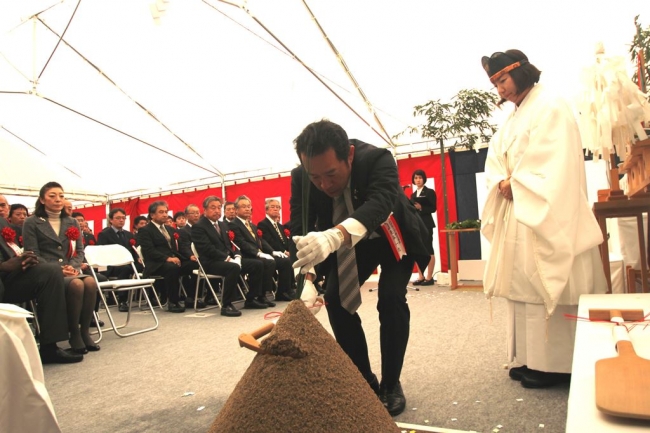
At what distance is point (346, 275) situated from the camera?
1657 mm

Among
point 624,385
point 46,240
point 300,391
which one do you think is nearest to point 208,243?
point 46,240

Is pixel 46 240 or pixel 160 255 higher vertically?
pixel 46 240

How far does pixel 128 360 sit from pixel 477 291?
3934 millimetres

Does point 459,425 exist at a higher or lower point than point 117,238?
lower

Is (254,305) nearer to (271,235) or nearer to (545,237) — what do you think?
(271,235)

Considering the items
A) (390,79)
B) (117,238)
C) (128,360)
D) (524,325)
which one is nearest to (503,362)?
(524,325)

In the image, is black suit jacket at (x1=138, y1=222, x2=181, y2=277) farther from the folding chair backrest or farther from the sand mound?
the sand mound

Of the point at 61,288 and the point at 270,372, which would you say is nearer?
the point at 270,372

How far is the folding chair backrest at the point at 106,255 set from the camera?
4152 mm

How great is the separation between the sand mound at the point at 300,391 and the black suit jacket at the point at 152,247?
5.38 metres

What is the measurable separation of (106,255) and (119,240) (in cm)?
235

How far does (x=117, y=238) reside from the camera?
6.53 m

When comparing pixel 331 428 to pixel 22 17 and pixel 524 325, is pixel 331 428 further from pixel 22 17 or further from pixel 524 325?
pixel 22 17

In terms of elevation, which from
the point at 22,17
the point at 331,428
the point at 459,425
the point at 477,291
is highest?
the point at 22,17
